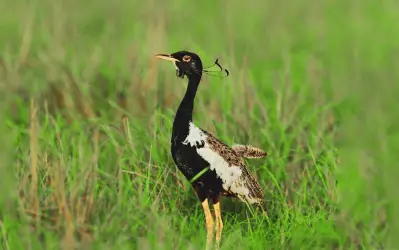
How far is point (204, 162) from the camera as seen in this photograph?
4777 millimetres

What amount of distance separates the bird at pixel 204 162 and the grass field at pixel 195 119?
0.17m

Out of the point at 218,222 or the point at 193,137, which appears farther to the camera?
the point at 218,222

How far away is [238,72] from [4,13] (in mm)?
2939

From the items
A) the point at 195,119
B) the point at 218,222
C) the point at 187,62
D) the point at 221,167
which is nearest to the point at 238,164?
the point at 221,167

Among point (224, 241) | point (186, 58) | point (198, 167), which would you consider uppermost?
point (186, 58)

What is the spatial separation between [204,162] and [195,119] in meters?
1.51

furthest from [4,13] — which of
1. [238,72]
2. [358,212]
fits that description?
[358,212]

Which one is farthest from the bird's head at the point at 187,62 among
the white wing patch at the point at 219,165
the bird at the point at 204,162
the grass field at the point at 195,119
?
the grass field at the point at 195,119

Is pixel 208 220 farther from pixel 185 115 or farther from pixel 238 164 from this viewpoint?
pixel 185 115

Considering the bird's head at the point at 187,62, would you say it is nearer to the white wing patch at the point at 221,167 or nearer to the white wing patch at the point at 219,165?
the white wing patch at the point at 219,165

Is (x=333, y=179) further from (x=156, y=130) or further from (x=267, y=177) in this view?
(x=156, y=130)

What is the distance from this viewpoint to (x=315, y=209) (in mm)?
→ 5406

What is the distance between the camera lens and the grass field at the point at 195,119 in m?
4.66

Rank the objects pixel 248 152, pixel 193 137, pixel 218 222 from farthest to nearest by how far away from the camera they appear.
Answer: pixel 248 152 → pixel 218 222 → pixel 193 137
